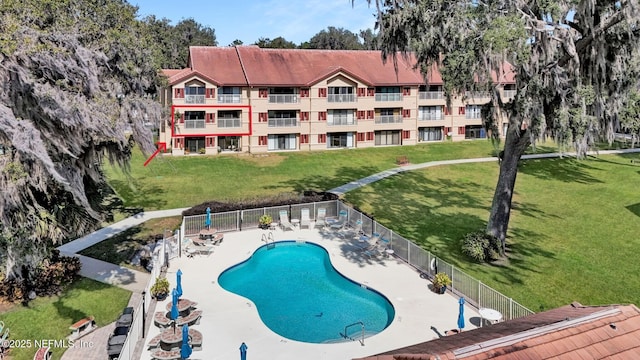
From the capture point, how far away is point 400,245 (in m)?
21.5

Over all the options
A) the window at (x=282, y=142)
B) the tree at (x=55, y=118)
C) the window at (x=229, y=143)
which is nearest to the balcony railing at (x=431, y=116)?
the window at (x=282, y=142)

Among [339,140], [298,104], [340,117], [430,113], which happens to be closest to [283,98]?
[298,104]

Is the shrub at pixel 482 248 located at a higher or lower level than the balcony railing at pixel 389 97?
lower

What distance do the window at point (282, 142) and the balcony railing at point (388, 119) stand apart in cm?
979

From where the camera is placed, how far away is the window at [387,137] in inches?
2025

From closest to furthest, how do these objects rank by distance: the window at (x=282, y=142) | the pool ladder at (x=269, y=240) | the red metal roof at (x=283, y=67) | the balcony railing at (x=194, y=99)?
the pool ladder at (x=269, y=240) → the balcony railing at (x=194, y=99) → the red metal roof at (x=283, y=67) → the window at (x=282, y=142)

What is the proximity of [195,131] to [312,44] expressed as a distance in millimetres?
60150

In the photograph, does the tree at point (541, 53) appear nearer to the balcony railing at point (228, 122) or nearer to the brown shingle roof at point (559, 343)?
the brown shingle roof at point (559, 343)

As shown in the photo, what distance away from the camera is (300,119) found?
4812 cm

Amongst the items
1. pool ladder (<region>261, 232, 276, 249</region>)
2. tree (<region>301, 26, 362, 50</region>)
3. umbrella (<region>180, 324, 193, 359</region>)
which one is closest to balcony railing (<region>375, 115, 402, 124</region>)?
pool ladder (<region>261, 232, 276, 249</region>)

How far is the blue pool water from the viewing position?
1591cm

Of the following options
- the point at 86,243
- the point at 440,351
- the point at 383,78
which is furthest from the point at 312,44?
the point at 440,351

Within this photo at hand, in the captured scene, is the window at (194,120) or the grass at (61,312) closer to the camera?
the grass at (61,312)

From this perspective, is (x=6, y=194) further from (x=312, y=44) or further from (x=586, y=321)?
(x=312, y=44)
